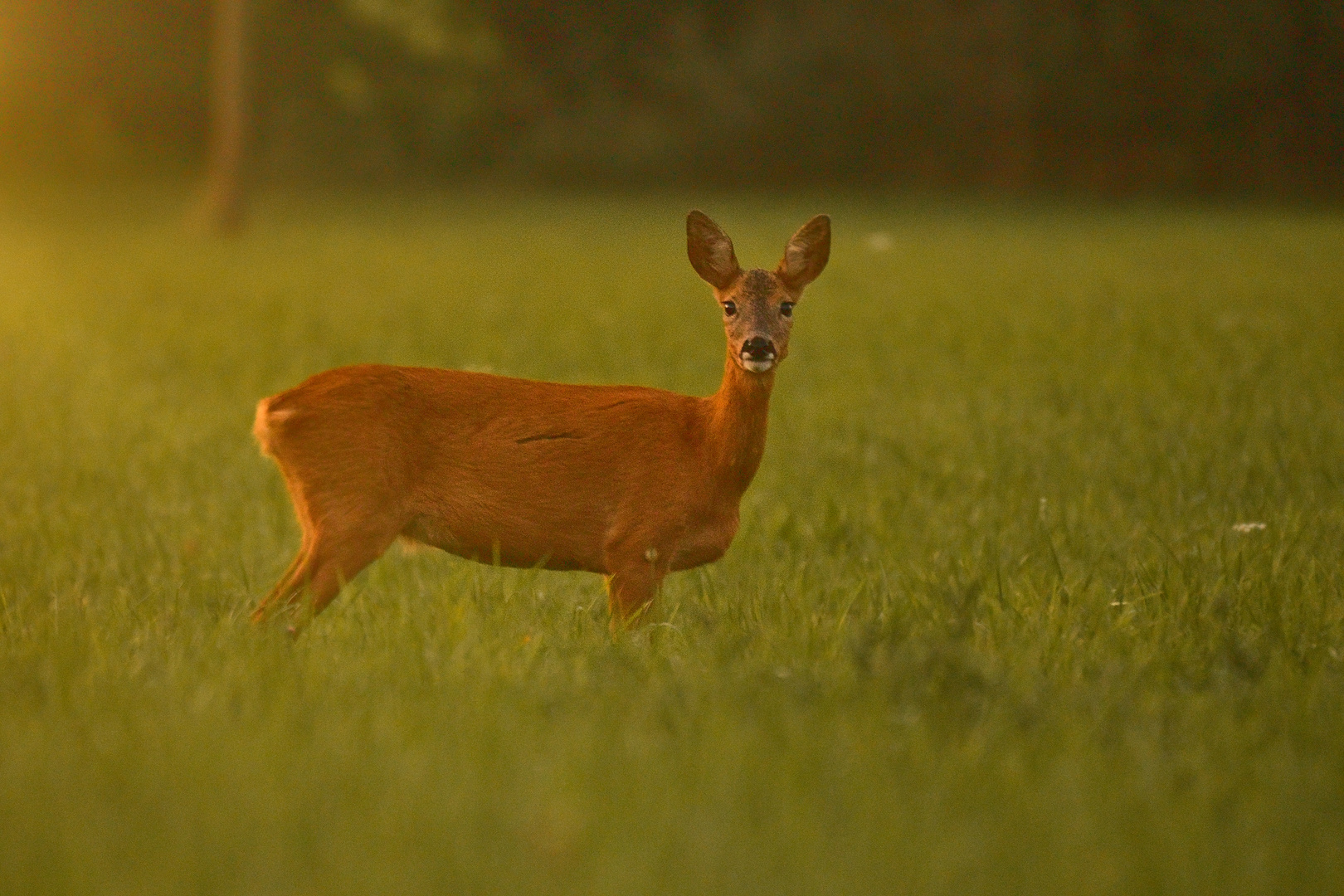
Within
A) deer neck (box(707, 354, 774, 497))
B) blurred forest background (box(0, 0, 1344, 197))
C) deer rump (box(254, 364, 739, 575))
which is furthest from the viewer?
blurred forest background (box(0, 0, 1344, 197))

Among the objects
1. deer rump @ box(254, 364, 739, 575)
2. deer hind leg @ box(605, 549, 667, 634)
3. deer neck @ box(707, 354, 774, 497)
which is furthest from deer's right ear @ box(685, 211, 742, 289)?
deer hind leg @ box(605, 549, 667, 634)

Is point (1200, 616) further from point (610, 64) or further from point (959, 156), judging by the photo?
point (610, 64)

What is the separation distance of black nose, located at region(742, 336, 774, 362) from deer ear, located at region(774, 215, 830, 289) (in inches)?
13.9

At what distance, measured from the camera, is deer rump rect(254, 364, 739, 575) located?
14.7ft

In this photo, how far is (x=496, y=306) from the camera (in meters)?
13.5

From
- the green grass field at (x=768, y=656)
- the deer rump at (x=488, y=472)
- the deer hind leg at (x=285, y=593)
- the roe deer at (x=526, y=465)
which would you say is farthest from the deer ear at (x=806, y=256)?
the deer hind leg at (x=285, y=593)

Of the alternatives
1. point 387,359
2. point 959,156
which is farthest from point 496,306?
point 959,156

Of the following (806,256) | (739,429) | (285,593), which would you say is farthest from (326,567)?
(806,256)

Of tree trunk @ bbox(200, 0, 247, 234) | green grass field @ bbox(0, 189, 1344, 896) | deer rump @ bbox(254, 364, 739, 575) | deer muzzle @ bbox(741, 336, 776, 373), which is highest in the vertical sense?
tree trunk @ bbox(200, 0, 247, 234)

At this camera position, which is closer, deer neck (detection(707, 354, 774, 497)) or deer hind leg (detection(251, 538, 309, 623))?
deer hind leg (detection(251, 538, 309, 623))

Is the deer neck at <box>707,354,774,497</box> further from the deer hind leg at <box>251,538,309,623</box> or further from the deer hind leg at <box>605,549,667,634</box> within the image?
the deer hind leg at <box>251,538,309,623</box>

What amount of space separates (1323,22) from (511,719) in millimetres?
28752

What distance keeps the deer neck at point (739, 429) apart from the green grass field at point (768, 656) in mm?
355

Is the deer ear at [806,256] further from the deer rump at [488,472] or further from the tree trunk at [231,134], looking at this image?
the tree trunk at [231,134]
